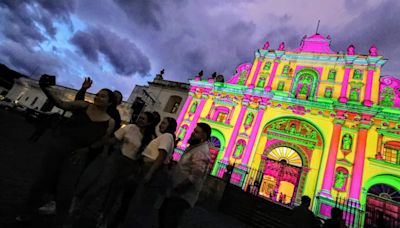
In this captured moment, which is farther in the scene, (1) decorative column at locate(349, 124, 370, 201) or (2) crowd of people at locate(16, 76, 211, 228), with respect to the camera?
(1) decorative column at locate(349, 124, 370, 201)

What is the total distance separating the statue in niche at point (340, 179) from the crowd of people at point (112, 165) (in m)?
13.0

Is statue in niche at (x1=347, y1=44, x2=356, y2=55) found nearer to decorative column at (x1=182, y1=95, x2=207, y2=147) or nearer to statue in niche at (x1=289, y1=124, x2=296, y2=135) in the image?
statue in niche at (x1=289, y1=124, x2=296, y2=135)

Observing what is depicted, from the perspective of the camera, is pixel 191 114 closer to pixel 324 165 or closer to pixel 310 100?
pixel 310 100

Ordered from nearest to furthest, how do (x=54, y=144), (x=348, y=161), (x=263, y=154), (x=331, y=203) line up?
(x=54, y=144)
(x=331, y=203)
(x=348, y=161)
(x=263, y=154)

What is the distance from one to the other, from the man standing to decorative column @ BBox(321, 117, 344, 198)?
41.1ft

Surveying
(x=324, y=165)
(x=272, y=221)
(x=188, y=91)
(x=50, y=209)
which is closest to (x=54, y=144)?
(x=50, y=209)

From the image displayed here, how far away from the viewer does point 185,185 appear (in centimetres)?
207

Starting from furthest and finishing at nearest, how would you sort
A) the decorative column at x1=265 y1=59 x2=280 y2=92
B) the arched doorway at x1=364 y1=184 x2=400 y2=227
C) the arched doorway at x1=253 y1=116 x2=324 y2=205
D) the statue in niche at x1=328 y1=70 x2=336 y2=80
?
the decorative column at x1=265 y1=59 x2=280 y2=92
the statue in niche at x1=328 y1=70 x2=336 y2=80
the arched doorway at x1=253 y1=116 x2=324 y2=205
the arched doorway at x1=364 y1=184 x2=400 y2=227

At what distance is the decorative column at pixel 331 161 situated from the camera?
11.7 m

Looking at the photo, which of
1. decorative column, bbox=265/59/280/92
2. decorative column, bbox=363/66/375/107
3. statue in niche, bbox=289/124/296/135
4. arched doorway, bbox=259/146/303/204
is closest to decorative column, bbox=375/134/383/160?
decorative column, bbox=363/66/375/107

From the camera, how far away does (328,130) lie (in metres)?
13.6

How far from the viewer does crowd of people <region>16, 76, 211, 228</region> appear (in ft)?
7.00

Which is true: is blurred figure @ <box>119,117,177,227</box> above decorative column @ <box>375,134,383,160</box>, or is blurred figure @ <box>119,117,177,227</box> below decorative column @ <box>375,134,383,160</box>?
below

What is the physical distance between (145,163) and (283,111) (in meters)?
14.4
